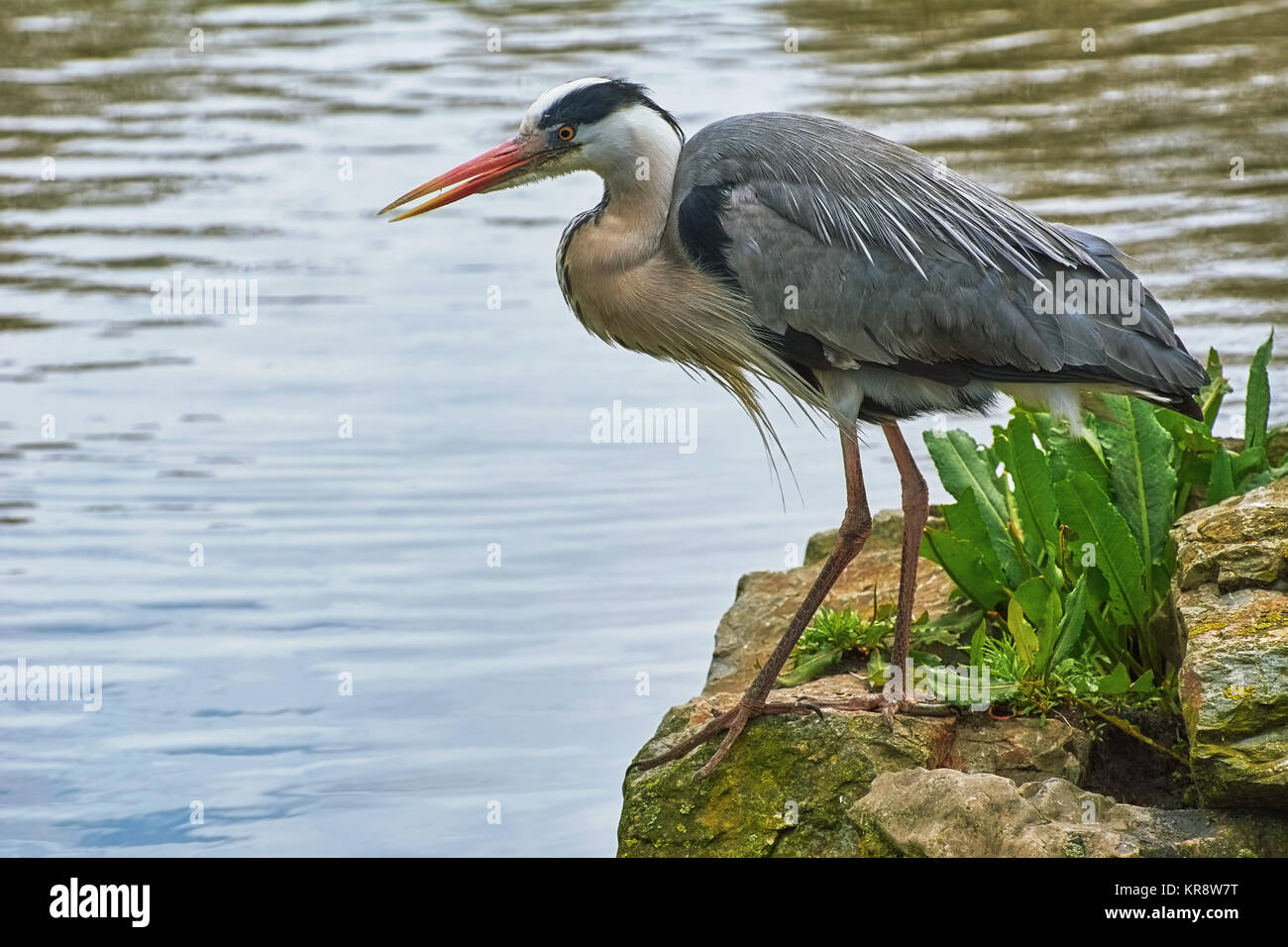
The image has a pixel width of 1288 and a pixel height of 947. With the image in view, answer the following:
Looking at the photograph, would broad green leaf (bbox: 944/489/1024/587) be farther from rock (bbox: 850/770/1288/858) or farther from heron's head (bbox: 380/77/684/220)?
heron's head (bbox: 380/77/684/220)

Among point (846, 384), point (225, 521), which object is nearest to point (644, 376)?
point (225, 521)

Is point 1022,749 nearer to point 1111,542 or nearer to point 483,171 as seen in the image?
point 1111,542

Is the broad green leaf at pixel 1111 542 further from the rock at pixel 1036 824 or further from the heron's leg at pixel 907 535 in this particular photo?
the rock at pixel 1036 824

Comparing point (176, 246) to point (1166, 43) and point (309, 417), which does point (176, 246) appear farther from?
point (1166, 43)

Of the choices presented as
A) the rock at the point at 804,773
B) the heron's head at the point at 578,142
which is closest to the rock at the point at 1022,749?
the rock at the point at 804,773

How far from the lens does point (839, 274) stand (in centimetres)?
564

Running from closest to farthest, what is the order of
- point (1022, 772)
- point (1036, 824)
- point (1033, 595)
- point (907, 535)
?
point (1036, 824) → point (1022, 772) → point (1033, 595) → point (907, 535)

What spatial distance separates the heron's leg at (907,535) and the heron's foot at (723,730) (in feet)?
1.32

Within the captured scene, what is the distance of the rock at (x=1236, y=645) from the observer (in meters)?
4.52

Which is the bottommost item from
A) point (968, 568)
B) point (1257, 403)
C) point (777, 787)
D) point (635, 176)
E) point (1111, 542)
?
point (777, 787)

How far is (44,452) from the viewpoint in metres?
9.45

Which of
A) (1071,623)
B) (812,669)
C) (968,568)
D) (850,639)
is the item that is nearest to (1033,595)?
(1071,623)

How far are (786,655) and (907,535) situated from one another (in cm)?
64

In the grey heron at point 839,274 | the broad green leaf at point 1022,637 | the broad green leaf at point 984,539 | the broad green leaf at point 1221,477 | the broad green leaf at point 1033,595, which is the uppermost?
the grey heron at point 839,274
